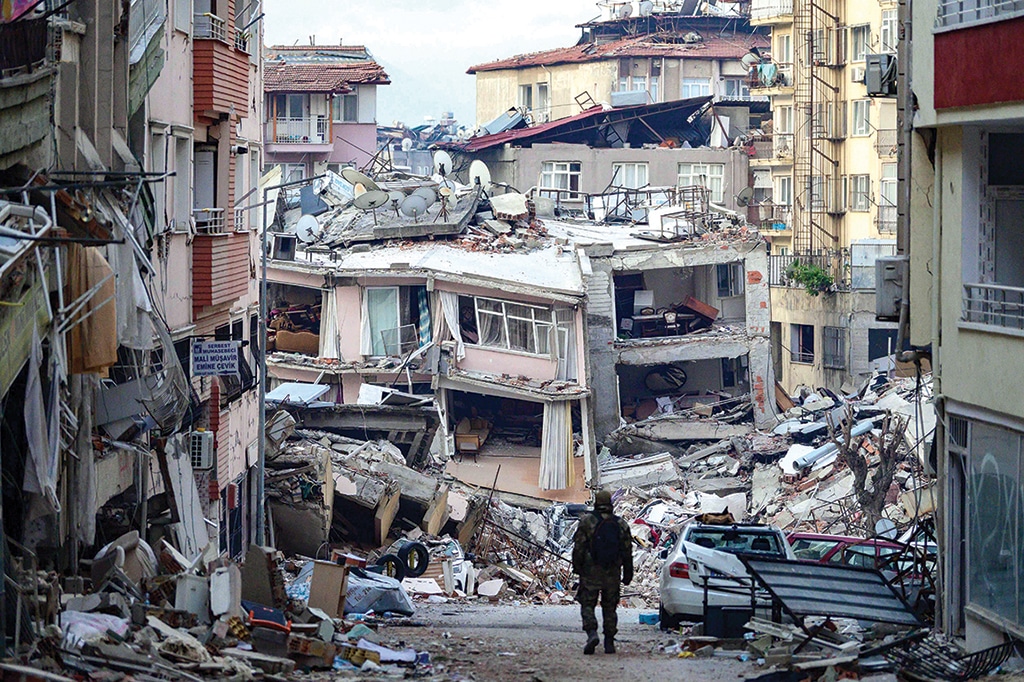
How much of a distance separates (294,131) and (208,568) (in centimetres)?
4874

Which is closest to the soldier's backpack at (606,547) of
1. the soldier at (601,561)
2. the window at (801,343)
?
the soldier at (601,561)

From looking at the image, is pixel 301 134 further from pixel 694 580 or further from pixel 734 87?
pixel 694 580

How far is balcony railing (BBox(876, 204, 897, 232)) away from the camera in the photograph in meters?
56.9

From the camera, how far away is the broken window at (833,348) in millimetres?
56219

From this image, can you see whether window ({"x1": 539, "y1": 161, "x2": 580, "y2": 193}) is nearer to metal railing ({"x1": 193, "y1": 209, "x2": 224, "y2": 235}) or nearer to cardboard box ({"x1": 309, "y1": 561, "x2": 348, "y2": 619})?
metal railing ({"x1": 193, "y1": 209, "x2": 224, "y2": 235})

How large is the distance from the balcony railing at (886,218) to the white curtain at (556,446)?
76.3 ft

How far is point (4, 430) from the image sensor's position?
44.6 feet

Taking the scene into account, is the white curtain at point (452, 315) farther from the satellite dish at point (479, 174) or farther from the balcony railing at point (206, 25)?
the balcony railing at point (206, 25)

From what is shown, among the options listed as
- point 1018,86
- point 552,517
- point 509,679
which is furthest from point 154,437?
point 552,517

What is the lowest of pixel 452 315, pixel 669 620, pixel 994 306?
pixel 669 620

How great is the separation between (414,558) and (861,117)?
38.8 meters

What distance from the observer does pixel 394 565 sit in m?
25.0

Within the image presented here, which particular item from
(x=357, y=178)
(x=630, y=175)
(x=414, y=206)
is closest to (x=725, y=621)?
(x=414, y=206)

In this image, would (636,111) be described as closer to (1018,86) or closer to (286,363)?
(286,363)
